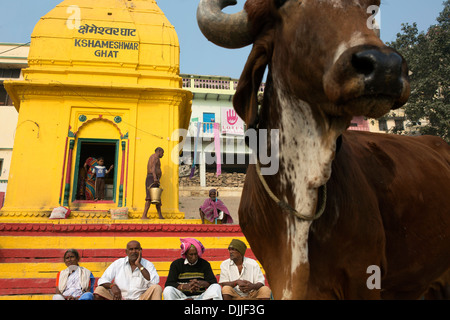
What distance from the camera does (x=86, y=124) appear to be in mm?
11023

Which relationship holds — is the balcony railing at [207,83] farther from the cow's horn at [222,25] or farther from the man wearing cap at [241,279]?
the cow's horn at [222,25]

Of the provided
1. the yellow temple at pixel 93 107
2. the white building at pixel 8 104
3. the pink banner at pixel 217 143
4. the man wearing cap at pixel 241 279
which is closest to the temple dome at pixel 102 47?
the yellow temple at pixel 93 107

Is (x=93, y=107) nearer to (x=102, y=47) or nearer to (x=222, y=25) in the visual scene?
(x=102, y=47)

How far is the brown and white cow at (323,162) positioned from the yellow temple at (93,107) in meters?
8.57

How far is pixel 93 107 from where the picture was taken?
36.3 feet

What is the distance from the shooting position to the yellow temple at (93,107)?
10.3m

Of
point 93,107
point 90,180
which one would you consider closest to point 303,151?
point 90,180

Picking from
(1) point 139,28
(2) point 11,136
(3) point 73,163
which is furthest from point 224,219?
(2) point 11,136

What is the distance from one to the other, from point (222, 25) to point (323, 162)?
100cm

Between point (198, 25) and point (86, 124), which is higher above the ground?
point (86, 124)

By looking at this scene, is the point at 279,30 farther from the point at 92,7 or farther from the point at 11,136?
the point at 11,136

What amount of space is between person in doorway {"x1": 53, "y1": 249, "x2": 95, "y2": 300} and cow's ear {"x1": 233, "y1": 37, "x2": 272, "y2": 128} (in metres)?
4.10
